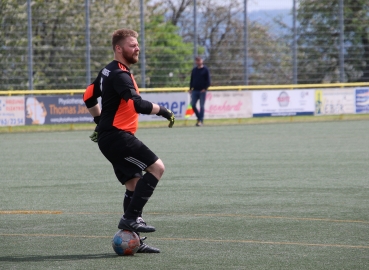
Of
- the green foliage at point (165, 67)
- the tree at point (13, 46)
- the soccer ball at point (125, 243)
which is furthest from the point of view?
the green foliage at point (165, 67)

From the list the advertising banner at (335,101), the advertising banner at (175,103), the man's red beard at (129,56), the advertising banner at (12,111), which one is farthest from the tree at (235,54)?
the man's red beard at (129,56)

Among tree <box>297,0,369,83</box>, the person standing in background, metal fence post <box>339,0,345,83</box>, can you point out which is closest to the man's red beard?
the person standing in background

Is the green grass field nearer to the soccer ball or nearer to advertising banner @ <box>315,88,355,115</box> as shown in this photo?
the soccer ball

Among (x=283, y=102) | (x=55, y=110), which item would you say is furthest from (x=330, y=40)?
(x=55, y=110)

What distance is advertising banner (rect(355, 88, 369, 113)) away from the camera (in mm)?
30594

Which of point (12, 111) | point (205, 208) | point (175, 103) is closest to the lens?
point (205, 208)

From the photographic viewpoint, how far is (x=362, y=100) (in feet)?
101

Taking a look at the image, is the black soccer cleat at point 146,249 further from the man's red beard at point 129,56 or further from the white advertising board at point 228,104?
the white advertising board at point 228,104

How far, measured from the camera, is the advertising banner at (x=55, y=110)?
24.4 metres

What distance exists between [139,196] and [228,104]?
21.3m

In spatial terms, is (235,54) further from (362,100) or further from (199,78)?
(199,78)

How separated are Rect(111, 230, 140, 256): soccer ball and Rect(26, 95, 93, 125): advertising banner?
59.3ft

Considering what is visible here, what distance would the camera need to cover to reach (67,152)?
17.2 meters

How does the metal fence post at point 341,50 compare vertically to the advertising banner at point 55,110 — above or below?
above
